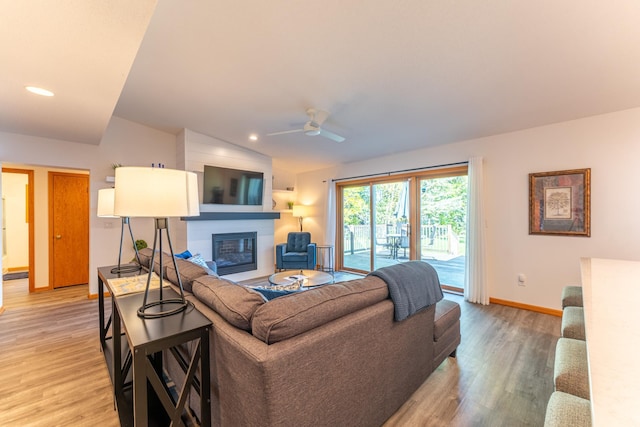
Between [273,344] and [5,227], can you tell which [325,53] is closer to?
[273,344]

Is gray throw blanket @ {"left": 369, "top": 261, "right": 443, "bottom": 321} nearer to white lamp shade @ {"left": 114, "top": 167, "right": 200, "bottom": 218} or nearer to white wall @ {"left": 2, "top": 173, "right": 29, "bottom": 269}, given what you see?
white lamp shade @ {"left": 114, "top": 167, "right": 200, "bottom": 218}

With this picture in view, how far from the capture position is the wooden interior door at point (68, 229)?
15.0ft

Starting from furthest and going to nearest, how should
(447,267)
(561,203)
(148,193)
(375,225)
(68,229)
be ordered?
(375,225), (68,229), (447,267), (561,203), (148,193)

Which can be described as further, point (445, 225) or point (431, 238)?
point (431, 238)

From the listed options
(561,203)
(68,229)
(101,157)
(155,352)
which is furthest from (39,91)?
(561,203)

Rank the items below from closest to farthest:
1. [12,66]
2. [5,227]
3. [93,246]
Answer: [12,66] → [93,246] → [5,227]

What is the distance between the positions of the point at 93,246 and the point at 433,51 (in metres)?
5.40

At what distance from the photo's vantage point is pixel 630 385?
597 millimetres

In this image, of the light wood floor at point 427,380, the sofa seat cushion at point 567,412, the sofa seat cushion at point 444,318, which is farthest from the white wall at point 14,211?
the sofa seat cushion at point 567,412

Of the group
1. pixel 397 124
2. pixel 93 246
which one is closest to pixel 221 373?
pixel 397 124

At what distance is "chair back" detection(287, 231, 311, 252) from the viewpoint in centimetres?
568

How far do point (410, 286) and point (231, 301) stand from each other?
1133mm

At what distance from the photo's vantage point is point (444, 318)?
2.16 m

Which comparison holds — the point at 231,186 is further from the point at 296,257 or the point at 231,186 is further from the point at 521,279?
the point at 521,279
